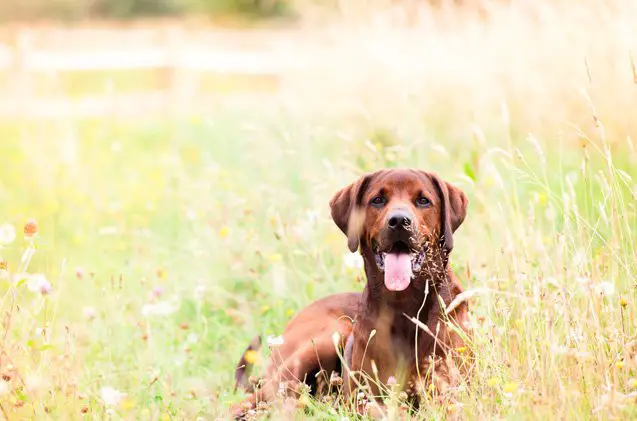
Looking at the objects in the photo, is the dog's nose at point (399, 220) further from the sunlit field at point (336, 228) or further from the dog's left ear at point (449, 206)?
the sunlit field at point (336, 228)

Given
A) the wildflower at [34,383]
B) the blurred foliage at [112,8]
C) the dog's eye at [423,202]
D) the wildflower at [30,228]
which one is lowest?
the blurred foliage at [112,8]

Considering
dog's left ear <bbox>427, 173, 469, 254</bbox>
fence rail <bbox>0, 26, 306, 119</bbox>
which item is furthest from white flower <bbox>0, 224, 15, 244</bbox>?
fence rail <bbox>0, 26, 306, 119</bbox>

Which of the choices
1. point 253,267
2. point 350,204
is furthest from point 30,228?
point 253,267

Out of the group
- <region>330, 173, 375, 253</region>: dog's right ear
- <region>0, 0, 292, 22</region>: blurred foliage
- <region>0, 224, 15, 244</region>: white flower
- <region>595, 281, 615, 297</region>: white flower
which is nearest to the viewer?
<region>595, 281, 615, 297</region>: white flower

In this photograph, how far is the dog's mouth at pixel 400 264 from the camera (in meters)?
4.14

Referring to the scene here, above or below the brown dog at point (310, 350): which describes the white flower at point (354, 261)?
above

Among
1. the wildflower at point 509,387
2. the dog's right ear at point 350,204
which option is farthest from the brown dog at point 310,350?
the wildflower at point 509,387

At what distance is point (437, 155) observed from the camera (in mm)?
7457

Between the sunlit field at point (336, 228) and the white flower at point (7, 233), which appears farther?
the white flower at point (7, 233)

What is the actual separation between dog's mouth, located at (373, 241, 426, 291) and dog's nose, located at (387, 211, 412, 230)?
0.13 metres

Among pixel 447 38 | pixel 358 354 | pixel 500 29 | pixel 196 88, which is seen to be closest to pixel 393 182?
pixel 358 354

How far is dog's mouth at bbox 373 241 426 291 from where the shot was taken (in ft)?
13.6

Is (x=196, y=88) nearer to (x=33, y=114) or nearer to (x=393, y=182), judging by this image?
(x=33, y=114)

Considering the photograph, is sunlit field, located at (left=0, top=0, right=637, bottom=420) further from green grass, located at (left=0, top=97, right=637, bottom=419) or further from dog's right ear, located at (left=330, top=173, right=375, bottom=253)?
dog's right ear, located at (left=330, top=173, right=375, bottom=253)
